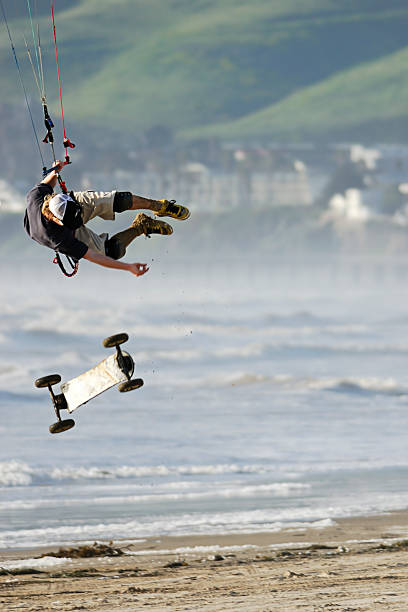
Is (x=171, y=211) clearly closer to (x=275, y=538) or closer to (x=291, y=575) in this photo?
(x=291, y=575)

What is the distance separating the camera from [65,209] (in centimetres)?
873

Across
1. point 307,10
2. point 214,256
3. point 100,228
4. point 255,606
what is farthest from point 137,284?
point 255,606

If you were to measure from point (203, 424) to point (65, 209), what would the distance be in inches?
739

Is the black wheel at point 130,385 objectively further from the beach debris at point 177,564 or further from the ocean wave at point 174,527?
the ocean wave at point 174,527

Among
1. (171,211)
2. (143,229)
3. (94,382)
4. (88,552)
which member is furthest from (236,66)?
(94,382)

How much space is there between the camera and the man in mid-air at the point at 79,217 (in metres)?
8.77

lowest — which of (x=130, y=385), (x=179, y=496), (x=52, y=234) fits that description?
(x=130, y=385)

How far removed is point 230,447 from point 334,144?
268ft

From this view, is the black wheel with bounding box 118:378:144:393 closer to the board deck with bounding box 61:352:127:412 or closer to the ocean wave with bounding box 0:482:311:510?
the board deck with bounding box 61:352:127:412

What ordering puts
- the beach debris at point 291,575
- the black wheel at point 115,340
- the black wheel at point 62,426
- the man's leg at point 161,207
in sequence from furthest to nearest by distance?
the beach debris at point 291,575 < the black wheel at point 62,426 < the man's leg at point 161,207 < the black wheel at point 115,340

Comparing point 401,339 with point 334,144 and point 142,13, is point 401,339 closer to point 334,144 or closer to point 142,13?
point 334,144

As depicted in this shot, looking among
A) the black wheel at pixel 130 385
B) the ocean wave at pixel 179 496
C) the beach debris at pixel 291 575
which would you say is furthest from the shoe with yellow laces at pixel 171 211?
the ocean wave at pixel 179 496

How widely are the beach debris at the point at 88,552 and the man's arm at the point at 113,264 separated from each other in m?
5.20

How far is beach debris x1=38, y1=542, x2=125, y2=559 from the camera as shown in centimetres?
1305
